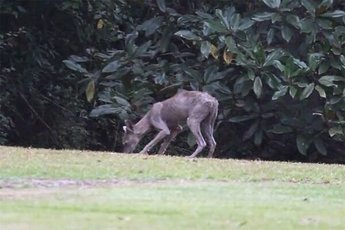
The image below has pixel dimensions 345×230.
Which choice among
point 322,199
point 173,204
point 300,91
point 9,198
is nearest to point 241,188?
point 322,199


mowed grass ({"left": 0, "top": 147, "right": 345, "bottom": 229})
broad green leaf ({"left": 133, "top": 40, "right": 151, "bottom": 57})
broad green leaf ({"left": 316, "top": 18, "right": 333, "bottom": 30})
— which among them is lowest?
broad green leaf ({"left": 133, "top": 40, "right": 151, "bottom": 57})

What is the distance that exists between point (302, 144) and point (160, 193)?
1087 centimetres

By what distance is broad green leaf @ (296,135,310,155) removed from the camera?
23.3 metres

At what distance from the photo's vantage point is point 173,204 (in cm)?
1177

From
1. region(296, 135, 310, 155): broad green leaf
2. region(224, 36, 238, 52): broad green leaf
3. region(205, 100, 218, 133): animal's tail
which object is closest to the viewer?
region(205, 100, 218, 133): animal's tail

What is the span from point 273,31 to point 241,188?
9933 millimetres

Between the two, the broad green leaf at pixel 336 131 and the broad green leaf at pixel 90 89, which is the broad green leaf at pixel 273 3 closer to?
the broad green leaf at pixel 336 131

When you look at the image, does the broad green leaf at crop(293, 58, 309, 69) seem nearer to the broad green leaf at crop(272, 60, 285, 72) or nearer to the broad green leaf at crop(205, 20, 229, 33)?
the broad green leaf at crop(272, 60, 285, 72)

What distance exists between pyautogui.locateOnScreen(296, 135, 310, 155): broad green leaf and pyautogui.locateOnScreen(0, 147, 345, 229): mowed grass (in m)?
5.05

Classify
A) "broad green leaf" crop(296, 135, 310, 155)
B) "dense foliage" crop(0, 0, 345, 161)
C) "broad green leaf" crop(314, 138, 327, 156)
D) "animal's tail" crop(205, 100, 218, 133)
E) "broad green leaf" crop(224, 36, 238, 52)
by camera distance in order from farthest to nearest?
"broad green leaf" crop(314, 138, 327, 156)
"broad green leaf" crop(296, 135, 310, 155)
"dense foliage" crop(0, 0, 345, 161)
"broad green leaf" crop(224, 36, 238, 52)
"animal's tail" crop(205, 100, 218, 133)

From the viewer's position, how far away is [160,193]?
13.0m

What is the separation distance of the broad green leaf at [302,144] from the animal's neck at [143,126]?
3.76 metres

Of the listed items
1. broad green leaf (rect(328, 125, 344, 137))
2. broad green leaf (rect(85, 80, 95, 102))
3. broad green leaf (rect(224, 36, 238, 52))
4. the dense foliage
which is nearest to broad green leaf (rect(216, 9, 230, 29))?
the dense foliage

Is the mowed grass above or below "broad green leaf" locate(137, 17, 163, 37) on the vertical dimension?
above
